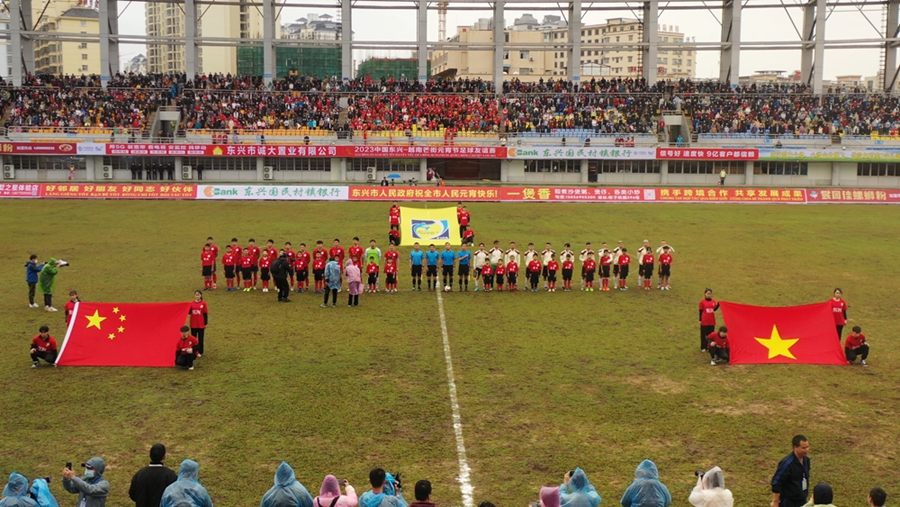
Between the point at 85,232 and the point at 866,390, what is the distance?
104 feet

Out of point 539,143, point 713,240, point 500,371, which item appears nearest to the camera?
point 500,371

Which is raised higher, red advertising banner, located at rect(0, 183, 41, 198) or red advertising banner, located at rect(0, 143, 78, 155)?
red advertising banner, located at rect(0, 143, 78, 155)

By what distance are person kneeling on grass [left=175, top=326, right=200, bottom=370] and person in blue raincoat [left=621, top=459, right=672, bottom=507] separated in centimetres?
1058

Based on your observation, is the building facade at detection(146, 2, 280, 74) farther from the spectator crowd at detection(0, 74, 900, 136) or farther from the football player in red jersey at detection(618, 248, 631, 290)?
the football player in red jersey at detection(618, 248, 631, 290)

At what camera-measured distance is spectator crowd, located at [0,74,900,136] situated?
211ft

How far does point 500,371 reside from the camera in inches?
655

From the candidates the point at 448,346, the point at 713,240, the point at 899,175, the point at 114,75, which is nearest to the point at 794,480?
the point at 448,346

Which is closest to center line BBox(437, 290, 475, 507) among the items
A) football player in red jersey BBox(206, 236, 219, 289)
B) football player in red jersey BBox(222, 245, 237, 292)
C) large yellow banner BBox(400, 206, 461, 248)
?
football player in red jersey BBox(222, 245, 237, 292)

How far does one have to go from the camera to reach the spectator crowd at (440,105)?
6444 cm

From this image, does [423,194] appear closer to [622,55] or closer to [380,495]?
[380,495]

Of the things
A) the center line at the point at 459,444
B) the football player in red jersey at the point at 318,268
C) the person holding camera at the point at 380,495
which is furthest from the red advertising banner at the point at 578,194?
the person holding camera at the point at 380,495

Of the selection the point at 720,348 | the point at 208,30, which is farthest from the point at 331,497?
the point at 208,30

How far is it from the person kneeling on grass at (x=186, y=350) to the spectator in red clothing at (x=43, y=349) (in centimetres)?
240

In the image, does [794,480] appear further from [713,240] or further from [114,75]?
[114,75]
